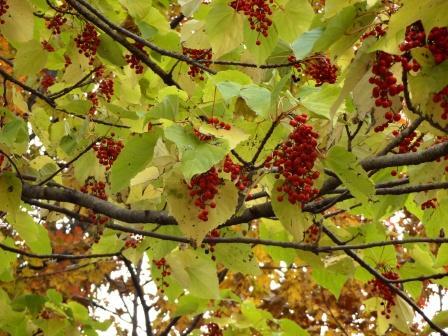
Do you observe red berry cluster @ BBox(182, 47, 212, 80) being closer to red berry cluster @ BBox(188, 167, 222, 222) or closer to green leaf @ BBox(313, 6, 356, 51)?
red berry cluster @ BBox(188, 167, 222, 222)

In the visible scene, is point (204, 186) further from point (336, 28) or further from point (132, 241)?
point (132, 241)

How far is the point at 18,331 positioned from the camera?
4449 mm

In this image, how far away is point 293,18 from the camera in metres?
3.18

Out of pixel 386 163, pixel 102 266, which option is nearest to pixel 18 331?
pixel 386 163

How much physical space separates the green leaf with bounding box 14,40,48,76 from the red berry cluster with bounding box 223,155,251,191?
69.3 inches

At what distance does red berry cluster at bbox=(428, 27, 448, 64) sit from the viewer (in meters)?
1.71

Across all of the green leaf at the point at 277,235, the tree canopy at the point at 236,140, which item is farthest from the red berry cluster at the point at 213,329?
the green leaf at the point at 277,235

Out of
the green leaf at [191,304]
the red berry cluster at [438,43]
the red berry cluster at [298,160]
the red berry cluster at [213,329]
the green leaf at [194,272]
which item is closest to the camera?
the red berry cluster at [438,43]

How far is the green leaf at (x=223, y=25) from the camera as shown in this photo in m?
3.03

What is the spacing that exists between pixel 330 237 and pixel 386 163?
1.31 metres

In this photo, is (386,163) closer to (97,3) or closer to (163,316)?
(97,3)

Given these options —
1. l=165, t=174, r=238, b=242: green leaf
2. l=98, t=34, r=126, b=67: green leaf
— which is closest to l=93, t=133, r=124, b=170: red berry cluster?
l=98, t=34, r=126, b=67: green leaf

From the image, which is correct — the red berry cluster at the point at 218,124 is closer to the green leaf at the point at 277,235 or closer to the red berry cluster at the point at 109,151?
the red berry cluster at the point at 109,151

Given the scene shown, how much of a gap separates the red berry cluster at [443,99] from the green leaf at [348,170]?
58 centimetres
